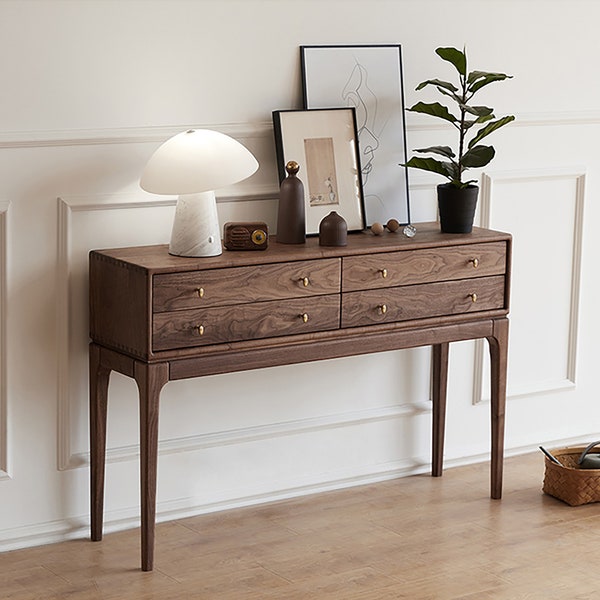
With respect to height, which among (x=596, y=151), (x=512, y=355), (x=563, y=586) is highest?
(x=596, y=151)

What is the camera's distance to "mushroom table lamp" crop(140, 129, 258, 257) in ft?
9.95

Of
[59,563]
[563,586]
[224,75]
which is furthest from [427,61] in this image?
[59,563]

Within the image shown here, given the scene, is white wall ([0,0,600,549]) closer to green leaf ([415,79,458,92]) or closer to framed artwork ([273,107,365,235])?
framed artwork ([273,107,365,235])

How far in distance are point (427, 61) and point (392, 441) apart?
1.28 meters

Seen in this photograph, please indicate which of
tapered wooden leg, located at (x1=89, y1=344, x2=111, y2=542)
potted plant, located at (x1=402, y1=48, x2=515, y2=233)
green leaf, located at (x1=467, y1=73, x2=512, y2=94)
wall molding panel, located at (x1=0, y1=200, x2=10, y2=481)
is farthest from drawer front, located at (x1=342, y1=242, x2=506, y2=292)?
wall molding panel, located at (x1=0, y1=200, x2=10, y2=481)

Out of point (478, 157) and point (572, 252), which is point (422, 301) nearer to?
point (478, 157)

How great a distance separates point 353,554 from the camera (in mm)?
3264

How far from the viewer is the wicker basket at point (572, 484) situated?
3.64 m

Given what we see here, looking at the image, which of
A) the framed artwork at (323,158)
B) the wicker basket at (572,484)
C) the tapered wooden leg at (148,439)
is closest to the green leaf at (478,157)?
the framed artwork at (323,158)

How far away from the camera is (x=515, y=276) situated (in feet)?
13.4

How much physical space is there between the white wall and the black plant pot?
239 millimetres

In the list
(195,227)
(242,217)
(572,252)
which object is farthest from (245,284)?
(572,252)

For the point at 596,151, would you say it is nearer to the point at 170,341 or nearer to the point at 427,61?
the point at 427,61

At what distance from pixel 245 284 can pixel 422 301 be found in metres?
0.61
